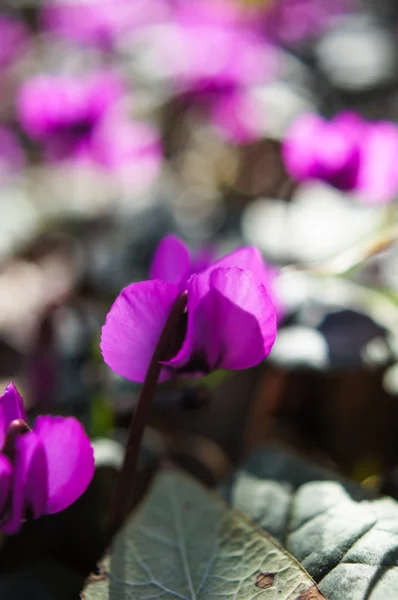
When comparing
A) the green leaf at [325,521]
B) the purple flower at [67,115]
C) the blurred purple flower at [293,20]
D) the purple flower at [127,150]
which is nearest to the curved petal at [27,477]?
the green leaf at [325,521]

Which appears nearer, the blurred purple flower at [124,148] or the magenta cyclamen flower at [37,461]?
the magenta cyclamen flower at [37,461]

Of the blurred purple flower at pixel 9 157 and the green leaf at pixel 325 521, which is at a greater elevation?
the green leaf at pixel 325 521

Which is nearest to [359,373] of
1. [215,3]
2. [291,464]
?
[291,464]

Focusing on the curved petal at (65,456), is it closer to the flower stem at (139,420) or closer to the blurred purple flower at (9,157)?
the flower stem at (139,420)

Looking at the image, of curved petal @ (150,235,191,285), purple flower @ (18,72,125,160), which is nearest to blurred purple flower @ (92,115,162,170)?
purple flower @ (18,72,125,160)

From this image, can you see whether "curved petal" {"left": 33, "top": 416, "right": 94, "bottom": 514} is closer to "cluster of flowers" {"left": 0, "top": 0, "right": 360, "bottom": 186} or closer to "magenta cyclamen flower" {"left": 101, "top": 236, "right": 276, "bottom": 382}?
"magenta cyclamen flower" {"left": 101, "top": 236, "right": 276, "bottom": 382}
